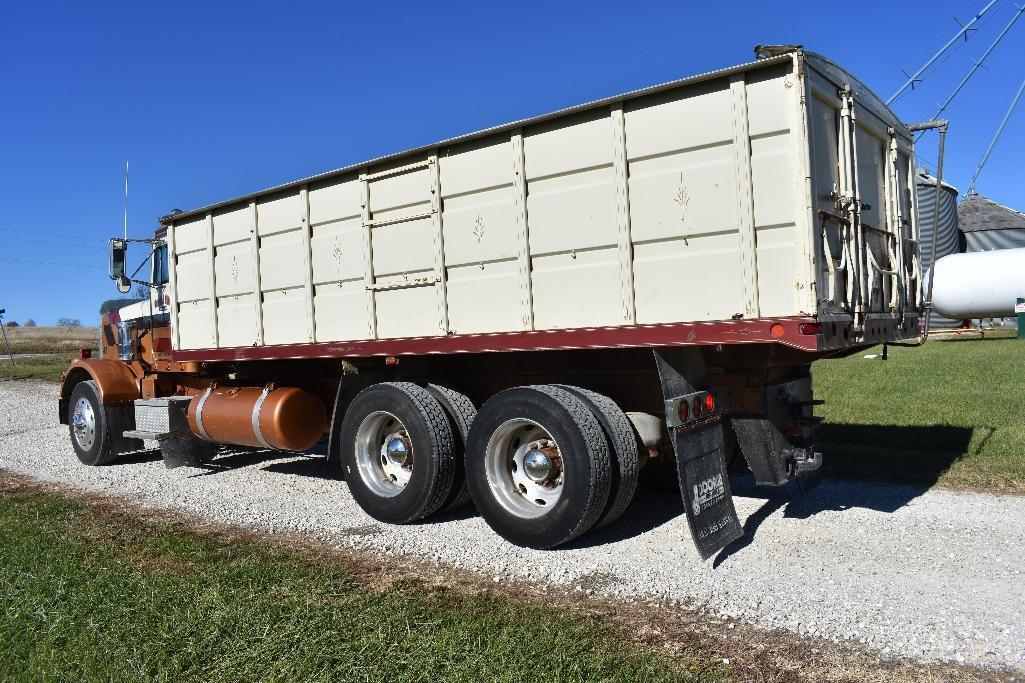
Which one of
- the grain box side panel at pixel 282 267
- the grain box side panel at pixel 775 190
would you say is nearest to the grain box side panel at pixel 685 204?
the grain box side panel at pixel 775 190

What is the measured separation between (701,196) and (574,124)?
1103 millimetres

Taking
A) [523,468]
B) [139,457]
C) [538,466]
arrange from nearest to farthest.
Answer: [538,466] < [523,468] < [139,457]

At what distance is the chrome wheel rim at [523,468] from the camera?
18.0 feet

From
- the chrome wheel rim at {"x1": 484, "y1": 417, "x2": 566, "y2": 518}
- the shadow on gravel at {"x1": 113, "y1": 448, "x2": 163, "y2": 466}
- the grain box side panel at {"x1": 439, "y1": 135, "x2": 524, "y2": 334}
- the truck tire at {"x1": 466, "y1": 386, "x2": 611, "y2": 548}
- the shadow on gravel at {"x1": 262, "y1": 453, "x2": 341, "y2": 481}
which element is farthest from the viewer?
the shadow on gravel at {"x1": 113, "y1": 448, "x2": 163, "y2": 466}

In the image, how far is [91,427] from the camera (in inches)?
379

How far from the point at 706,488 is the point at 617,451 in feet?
2.02

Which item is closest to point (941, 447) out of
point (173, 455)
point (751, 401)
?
point (751, 401)

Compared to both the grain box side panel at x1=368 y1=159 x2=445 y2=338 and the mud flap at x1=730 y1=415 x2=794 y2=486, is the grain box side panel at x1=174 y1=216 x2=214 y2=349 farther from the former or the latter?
the mud flap at x1=730 y1=415 x2=794 y2=486

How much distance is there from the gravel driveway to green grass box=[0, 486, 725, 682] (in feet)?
2.40

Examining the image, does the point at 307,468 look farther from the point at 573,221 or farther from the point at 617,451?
the point at 573,221

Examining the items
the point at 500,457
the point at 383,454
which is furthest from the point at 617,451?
the point at 383,454

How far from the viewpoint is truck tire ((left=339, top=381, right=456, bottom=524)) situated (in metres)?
5.96

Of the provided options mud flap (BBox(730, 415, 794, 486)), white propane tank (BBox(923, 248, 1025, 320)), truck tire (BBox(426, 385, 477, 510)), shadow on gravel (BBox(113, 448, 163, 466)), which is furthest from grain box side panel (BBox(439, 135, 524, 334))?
white propane tank (BBox(923, 248, 1025, 320))

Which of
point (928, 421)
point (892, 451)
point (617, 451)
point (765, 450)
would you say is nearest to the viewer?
point (617, 451)
